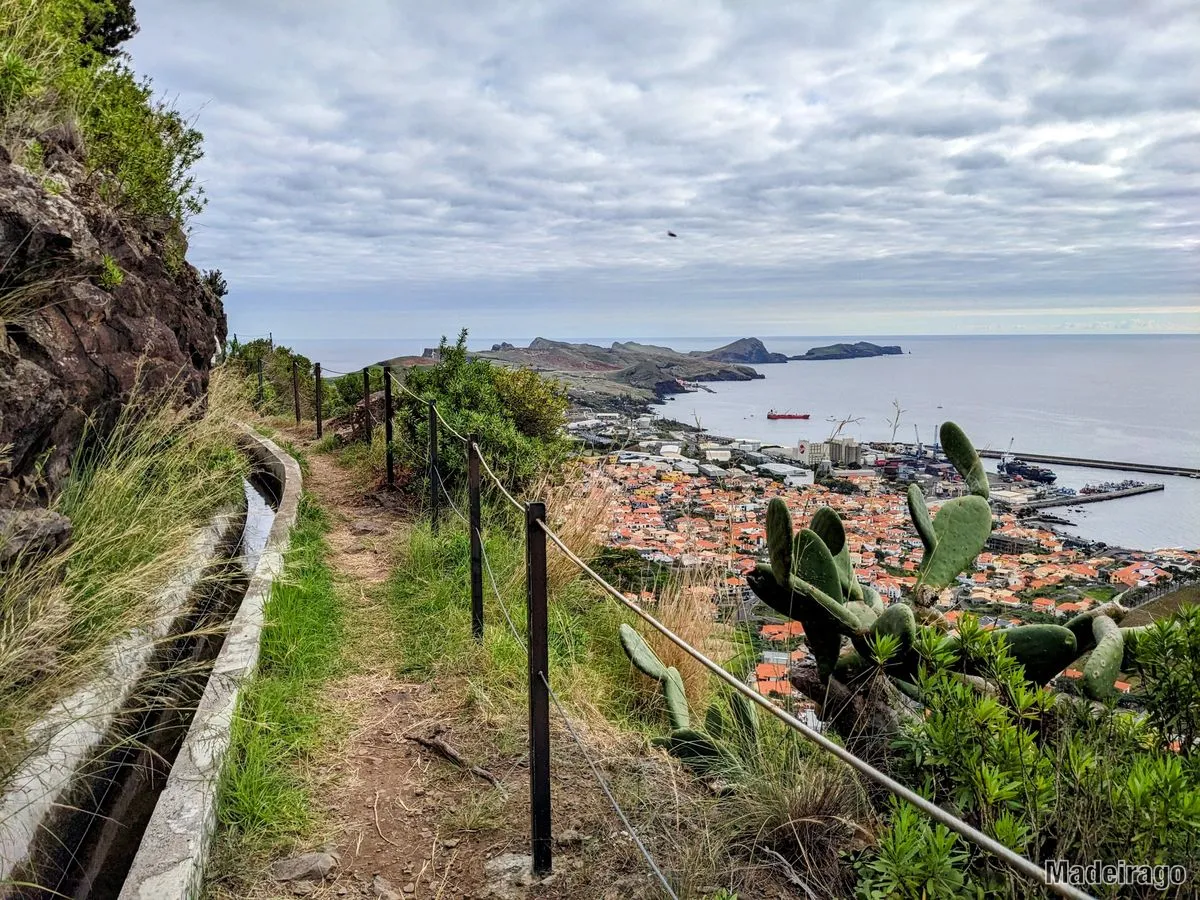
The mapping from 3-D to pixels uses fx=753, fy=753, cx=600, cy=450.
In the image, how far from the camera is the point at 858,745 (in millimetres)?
2646

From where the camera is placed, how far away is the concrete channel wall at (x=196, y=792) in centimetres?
237

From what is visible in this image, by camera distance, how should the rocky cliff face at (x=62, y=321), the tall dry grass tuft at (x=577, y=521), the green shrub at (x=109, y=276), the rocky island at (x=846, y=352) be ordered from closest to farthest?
the rocky cliff face at (x=62, y=321), the green shrub at (x=109, y=276), the tall dry grass tuft at (x=577, y=521), the rocky island at (x=846, y=352)

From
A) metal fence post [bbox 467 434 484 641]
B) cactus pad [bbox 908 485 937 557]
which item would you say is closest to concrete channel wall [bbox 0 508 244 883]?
metal fence post [bbox 467 434 484 641]

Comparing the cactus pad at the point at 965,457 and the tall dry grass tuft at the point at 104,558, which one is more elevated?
the cactus pad at the point at 965,457

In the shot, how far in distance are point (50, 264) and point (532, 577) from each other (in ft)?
11.1

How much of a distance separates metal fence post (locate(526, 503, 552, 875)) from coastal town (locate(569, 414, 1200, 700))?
971 millimetres

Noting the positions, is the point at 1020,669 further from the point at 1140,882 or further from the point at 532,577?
the point at 532,577

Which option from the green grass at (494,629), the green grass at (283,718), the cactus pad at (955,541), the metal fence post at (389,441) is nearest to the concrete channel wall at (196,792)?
the green grass at (283,718)

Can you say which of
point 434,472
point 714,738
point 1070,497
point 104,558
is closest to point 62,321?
point 104,558

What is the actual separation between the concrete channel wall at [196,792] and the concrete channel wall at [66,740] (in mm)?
317

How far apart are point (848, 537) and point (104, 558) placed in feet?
14.5

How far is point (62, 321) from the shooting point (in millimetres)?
4500

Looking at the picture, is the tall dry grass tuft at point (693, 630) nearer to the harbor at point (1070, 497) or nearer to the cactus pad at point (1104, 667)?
the cactus pad at point (1104, 667)

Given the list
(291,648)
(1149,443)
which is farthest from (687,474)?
(1149,443)
